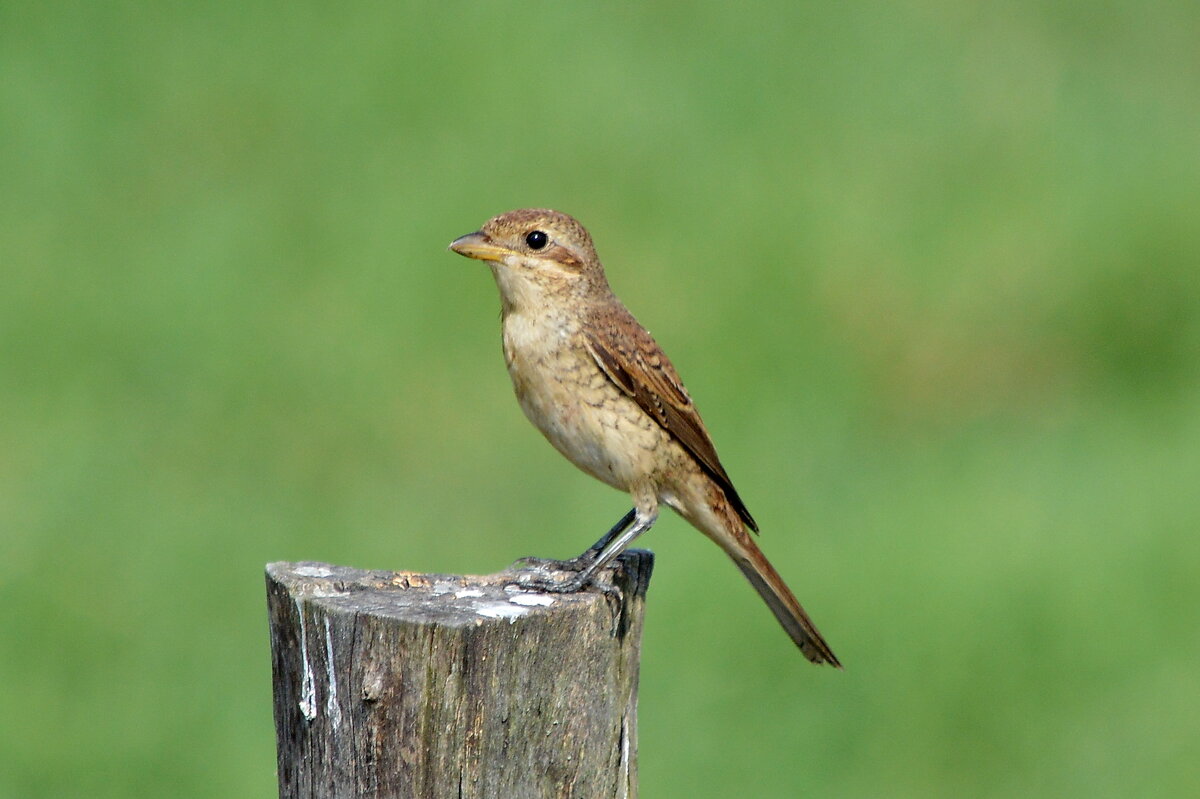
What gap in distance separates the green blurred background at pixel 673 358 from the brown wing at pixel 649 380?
224 cm

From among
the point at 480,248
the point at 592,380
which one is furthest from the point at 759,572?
the point at 480,248

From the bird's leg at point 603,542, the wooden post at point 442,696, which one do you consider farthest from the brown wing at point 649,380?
the wooden post at point 442,696

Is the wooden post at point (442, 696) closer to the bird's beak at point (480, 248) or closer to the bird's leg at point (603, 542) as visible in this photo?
the bird's leg at point (603, 542)

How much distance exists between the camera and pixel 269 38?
12.5 m

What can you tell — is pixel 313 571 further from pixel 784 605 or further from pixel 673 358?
pixel 673 358

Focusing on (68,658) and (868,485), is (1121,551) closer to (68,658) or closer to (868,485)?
(868,485)

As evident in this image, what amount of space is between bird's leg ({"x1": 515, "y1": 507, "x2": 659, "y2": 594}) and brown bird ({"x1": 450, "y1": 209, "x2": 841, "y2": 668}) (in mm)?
10

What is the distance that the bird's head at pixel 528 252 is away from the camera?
229 inches

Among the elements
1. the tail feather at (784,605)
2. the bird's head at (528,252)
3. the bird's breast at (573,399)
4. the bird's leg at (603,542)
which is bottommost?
the tail feather at (784,605)

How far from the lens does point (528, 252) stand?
5828 mm

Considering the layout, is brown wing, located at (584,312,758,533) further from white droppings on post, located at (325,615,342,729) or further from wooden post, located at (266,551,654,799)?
white droppings on post, located at (325,615,342,729)

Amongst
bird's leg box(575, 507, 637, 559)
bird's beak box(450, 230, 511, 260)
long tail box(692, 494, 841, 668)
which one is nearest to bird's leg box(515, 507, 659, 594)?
bird's leg box(575, 507, 637, 559)

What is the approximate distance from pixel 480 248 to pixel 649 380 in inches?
28.4

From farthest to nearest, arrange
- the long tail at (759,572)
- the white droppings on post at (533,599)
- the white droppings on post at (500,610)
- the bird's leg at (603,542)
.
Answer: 1. the long tail at (759,572)
2. the bird's leg at (603,542)
3. the white droppings on post at (533,599)
4. the white droppings on post at (500,610)
